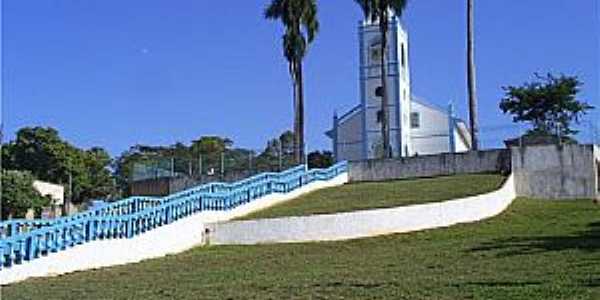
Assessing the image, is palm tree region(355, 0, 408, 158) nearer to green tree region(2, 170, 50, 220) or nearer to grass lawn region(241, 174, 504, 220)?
grass lawn region(241, 174, 504, 220)

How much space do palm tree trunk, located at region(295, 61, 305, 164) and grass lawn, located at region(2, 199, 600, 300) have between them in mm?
16485

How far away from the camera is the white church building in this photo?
5069 cm

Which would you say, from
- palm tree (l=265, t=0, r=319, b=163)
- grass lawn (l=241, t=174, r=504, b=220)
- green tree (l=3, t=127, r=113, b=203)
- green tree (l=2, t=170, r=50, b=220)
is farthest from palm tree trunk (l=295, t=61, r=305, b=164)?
green tree (l=3, t=127, r=113, b=203)

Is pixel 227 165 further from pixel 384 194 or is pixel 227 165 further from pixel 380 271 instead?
pixel 380 271

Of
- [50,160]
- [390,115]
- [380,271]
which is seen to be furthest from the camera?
[50,160]

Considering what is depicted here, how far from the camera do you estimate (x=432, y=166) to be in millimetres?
33656

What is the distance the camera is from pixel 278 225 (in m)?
20.3

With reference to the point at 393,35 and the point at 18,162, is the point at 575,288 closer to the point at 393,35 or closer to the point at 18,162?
the point at 393,35

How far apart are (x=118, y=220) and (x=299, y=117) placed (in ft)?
67.4

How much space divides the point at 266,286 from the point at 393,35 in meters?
41.7

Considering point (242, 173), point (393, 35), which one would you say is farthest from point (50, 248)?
point (393, 35)

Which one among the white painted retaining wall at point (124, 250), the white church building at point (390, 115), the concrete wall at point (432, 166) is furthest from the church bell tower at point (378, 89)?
the white painted retaining wall at point (124, 250)

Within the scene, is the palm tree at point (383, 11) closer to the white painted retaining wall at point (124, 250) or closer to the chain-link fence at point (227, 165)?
the chain-link fence at point (227, 165)

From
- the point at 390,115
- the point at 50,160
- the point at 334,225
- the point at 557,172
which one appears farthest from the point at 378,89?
the point at 334,225
